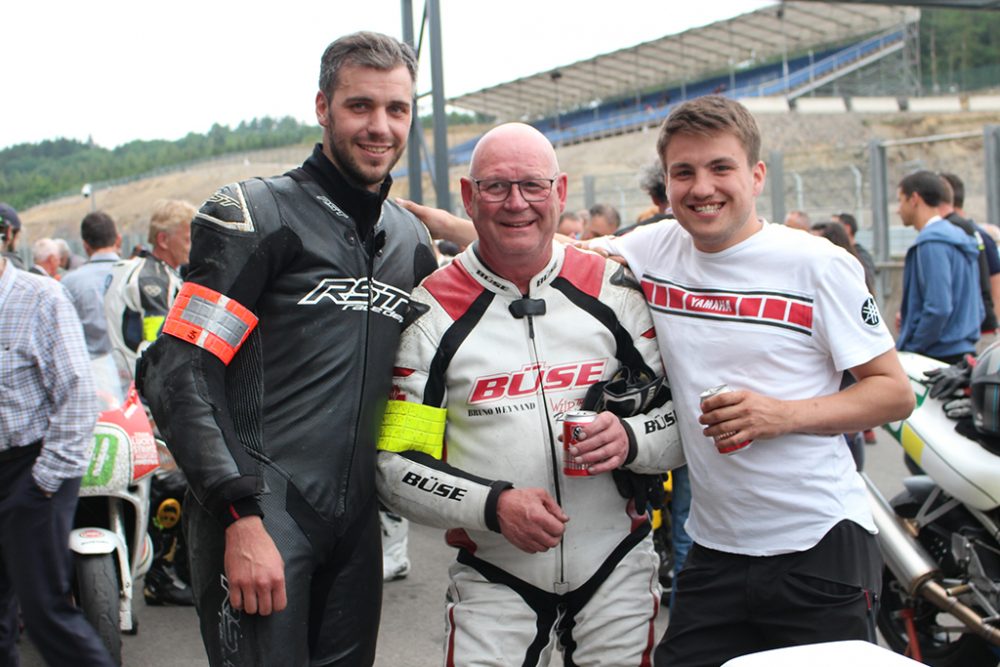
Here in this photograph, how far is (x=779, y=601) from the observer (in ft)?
7.98

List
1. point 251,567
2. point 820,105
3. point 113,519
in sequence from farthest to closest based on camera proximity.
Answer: point 820,105 < point 113,519 < point 251,567

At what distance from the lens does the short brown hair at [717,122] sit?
2.48 metres

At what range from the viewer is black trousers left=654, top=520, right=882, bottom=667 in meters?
2.43

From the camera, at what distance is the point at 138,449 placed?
4254 mm

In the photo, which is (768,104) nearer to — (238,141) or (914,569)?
(914,569)

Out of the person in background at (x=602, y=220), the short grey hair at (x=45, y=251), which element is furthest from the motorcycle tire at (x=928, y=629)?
the short grey hair at (x=45, y=251)

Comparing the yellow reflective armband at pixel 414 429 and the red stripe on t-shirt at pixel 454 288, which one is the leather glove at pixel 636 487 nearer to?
the yellow reflective armband at pixel 414 429

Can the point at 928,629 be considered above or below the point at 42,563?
below

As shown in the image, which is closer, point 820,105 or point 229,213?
point 229,213

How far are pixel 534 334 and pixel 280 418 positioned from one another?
26.8 inches

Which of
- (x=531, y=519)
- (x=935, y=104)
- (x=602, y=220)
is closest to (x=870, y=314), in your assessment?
(x=531, y=519)

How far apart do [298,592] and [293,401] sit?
46 centimetres

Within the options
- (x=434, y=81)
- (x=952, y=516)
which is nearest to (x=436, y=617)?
(x=952, y=516)

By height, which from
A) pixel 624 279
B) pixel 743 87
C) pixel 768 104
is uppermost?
pixel 743 87
